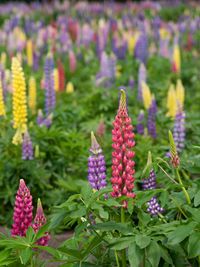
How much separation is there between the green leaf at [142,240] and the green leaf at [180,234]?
115 millimetres

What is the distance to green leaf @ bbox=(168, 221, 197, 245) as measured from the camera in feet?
6.38

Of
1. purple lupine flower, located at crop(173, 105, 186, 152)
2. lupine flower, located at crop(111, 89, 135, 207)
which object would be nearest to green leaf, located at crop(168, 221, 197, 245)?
lupine flower, located at crop(111, 89, 135, 207)

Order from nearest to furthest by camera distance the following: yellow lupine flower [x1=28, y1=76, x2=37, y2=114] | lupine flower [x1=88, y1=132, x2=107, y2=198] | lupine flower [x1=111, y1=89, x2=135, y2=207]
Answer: lupine flower [x1=111, y1=89, x2=135, y2=207] → lupine flower [x1=88, y1=132, x2=107, y2=198] → yellow lupine flower [x1=28, y1=76, x2=37, y2=114]

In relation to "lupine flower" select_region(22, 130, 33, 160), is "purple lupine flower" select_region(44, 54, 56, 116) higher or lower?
higher

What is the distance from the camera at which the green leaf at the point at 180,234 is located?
1.95m

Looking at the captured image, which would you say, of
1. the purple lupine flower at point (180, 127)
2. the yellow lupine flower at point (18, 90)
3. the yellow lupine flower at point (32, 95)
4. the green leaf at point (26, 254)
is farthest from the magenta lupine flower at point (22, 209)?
the yellow lupine flower at point (32, 95)

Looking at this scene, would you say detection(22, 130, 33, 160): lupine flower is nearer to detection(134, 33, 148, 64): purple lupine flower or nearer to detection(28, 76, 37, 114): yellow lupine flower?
detection(28, 76, 37, 114): yellow lupine flower

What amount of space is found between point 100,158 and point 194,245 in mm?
1085

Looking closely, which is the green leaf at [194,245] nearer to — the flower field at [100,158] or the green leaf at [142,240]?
→ the flower field at [100,158]

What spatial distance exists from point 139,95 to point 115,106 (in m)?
0.74

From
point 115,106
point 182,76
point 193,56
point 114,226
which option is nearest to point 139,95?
point 115,106

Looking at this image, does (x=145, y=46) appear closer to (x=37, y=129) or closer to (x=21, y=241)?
(x=37, y=129)

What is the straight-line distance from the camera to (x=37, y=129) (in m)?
4.70

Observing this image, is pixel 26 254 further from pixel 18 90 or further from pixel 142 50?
pixel 142 50
